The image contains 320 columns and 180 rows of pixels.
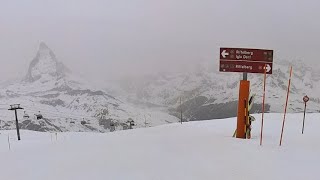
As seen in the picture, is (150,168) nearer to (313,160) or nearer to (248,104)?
(313,160)

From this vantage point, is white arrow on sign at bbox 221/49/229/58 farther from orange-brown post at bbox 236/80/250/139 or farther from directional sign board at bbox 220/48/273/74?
orange-brown post at bbox 236/80/250/139

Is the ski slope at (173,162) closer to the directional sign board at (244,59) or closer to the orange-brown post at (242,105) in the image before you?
the orange-brown post at (242,105)

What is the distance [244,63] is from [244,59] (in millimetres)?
134

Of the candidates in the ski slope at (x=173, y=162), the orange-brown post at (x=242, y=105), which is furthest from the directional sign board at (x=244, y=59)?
the ski slope at (x=173, y=162)

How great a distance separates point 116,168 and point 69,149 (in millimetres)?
2921

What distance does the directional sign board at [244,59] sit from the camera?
37.7ft

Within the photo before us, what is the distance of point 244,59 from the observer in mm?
11539

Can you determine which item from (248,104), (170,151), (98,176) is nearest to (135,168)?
(98,176)

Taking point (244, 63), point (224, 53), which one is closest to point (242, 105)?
point (244, 63)

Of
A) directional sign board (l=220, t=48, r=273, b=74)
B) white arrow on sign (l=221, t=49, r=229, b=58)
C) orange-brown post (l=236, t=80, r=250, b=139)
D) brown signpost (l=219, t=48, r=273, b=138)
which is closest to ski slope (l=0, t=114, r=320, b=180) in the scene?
orange-brown post (l=236, t=80, r=250, b=139)

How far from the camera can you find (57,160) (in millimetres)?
7438

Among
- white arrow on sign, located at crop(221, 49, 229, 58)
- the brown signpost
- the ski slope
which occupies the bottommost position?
the ski slope

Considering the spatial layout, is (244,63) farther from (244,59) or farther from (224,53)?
(224,53)

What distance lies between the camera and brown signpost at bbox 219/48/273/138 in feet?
37.6
